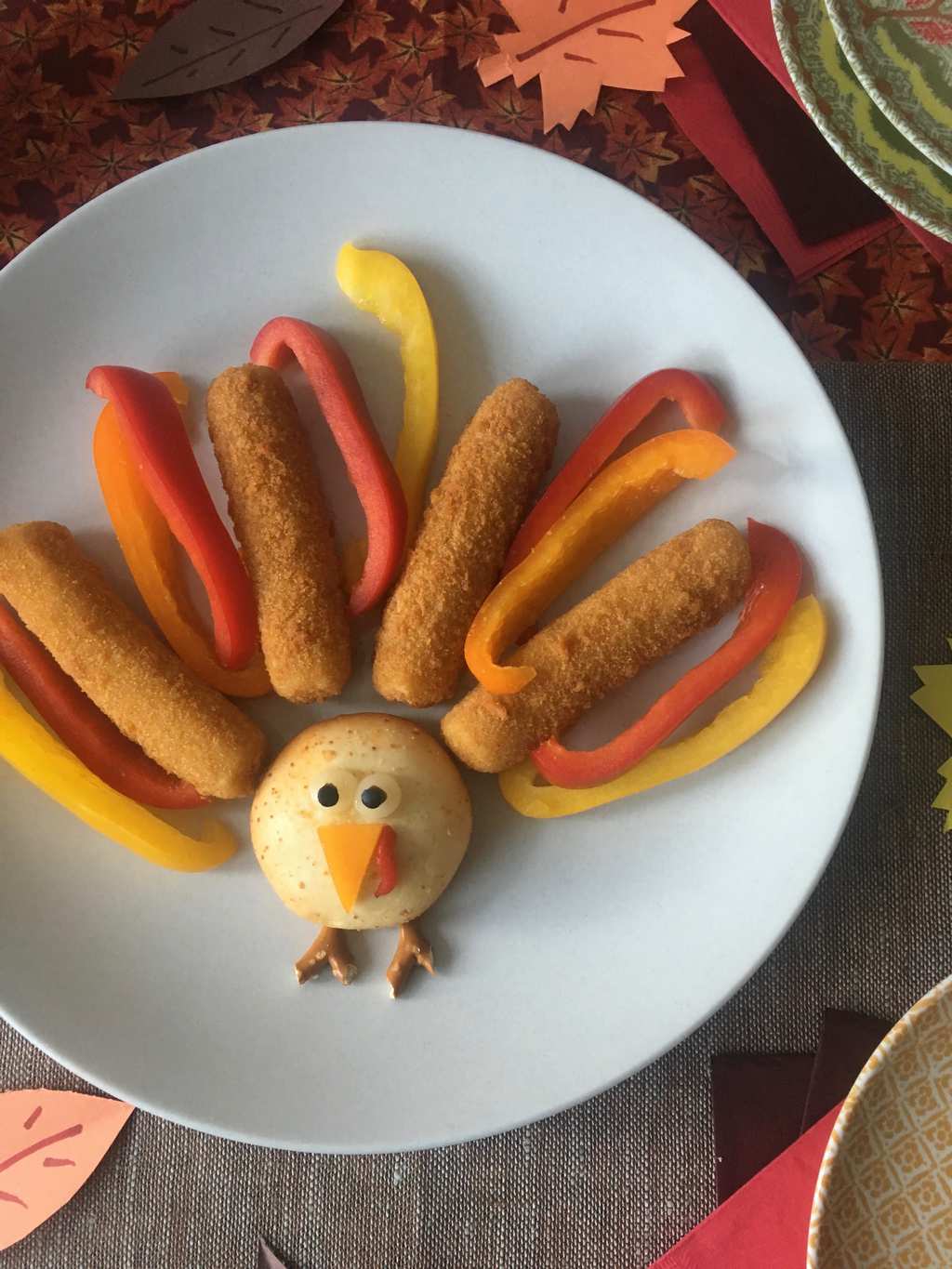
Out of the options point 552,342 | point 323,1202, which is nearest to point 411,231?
point 552,342

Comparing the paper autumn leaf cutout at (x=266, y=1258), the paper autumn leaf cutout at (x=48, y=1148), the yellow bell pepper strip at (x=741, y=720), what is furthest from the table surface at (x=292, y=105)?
the paper autumn leaf cutout at (x=266, y=1258)

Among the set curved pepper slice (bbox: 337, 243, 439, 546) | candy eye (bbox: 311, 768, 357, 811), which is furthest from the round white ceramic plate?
candy eye (bbox: 311, 768, 357, 811)

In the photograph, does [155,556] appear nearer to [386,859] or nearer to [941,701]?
[386,859]

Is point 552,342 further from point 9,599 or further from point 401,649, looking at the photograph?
point 9,599

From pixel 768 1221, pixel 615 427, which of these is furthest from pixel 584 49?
pixel 768 1221

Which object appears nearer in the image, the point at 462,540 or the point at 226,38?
the point at 462,540
